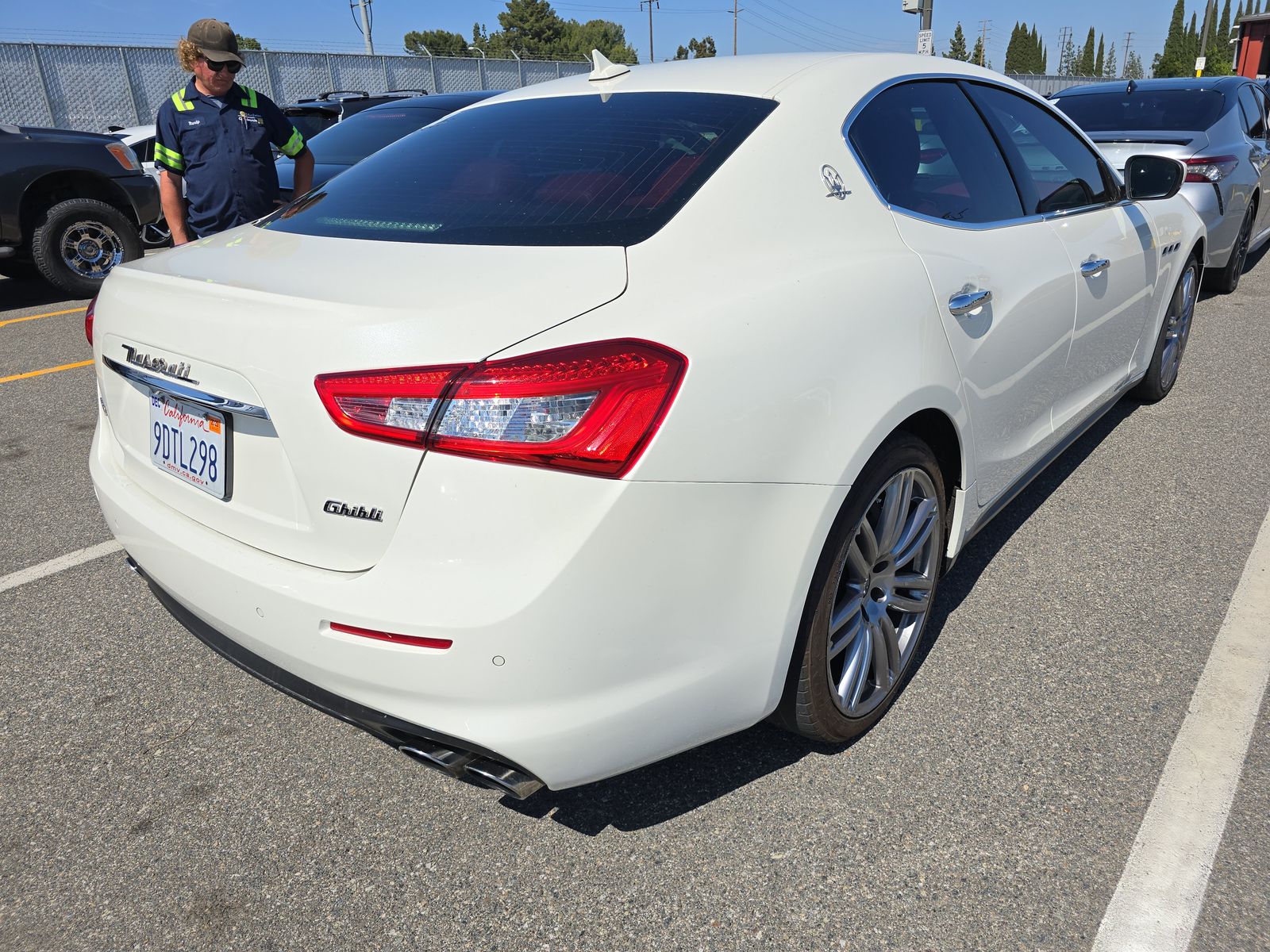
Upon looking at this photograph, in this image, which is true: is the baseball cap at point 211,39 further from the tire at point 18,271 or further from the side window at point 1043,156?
the tire at point 18,271

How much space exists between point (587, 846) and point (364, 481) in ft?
3.13

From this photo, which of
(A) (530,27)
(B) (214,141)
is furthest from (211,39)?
(A) (530,27)

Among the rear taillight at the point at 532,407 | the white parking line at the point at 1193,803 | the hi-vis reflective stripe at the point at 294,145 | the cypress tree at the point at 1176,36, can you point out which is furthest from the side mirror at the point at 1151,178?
the cypress tree at the point at 1176,36

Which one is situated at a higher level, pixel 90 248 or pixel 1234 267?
pixel 90 248

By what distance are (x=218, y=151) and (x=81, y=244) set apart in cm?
451

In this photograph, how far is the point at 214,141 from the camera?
446 centimetres

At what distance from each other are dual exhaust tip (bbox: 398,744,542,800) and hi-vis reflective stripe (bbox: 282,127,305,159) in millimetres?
3860

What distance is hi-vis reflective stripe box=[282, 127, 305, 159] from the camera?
15.5 feet

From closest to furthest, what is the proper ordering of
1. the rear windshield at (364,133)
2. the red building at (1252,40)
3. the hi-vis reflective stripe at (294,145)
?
1. the hi-vis reflective stripe at (294,145)
2. the rear windshield at (364,133)
3. the red building at (1252,40)

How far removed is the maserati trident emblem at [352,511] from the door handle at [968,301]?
142cm

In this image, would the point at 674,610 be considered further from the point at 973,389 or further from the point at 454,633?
the point at 973,389

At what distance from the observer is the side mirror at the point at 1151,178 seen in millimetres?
3654

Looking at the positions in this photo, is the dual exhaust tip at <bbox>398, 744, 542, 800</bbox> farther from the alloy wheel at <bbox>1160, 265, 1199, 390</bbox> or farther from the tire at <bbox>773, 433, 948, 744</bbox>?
the alloy wheel at <bbox>1160, 265, 1199, 390</bbox>

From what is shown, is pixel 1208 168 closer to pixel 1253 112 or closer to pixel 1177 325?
pixel 1253 112
